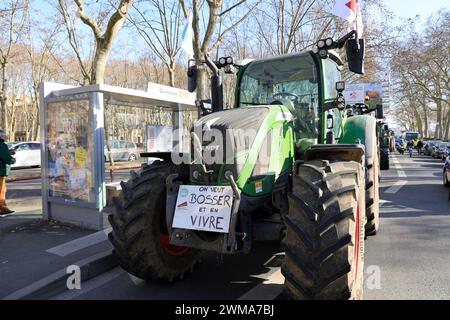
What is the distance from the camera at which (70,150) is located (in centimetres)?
745

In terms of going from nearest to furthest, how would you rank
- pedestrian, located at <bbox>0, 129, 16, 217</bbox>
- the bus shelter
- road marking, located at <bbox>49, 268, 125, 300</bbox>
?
road marking, located at <bbox>49, 268, 125, 300</bbox>
the bus shelter
pedestrian, located at <bbox>0, 129, 16, 217</bbox>

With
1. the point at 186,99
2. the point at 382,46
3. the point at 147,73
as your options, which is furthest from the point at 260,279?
the point at 147,73

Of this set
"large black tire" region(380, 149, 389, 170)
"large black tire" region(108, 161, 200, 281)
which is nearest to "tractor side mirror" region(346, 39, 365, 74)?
"large black tire" region(108, 161, 200, 281)

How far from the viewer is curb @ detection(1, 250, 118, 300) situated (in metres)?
4.30

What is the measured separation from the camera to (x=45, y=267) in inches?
201

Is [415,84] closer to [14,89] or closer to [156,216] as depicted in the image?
[14,89]

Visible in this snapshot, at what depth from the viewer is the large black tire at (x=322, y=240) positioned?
10.4 feet

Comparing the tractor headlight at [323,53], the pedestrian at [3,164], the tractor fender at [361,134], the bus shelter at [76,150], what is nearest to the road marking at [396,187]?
the tractor fender at [361,134]

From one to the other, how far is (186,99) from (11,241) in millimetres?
4898

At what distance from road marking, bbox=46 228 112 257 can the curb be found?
57 centimetres

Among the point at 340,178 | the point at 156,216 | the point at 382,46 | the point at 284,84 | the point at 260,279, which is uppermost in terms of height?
the point at 382,46

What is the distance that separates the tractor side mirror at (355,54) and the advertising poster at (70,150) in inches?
179

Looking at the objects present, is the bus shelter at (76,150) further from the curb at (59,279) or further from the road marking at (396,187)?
the road marking at (396,187)

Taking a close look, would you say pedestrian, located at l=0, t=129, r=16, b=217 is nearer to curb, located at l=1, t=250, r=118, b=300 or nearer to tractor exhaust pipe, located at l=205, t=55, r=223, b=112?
curb, located at l=1, t=250, r=118, b=300
